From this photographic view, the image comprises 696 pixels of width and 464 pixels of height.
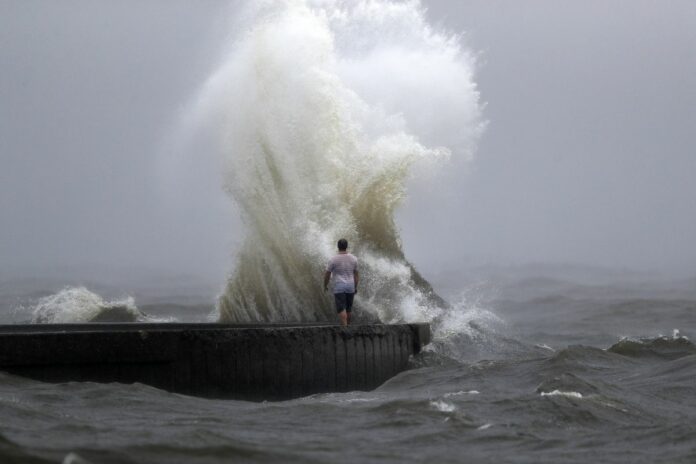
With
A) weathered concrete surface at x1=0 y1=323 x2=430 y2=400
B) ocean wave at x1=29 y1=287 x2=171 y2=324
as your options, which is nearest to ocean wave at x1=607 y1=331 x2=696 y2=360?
weathered concrete surface at x1=0 y1=323 x2=430 y2=400

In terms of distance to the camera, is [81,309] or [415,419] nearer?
[415,419]

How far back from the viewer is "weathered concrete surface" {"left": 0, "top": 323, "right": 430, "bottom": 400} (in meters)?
11.4

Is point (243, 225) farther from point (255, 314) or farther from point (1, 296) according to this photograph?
point (1, 296)

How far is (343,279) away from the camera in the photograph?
14.7m

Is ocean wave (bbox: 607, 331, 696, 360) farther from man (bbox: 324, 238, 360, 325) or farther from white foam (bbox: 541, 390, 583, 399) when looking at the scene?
white foam (bbox: 541, 390, 583, 399)

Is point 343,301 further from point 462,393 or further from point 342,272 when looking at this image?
point 462,393

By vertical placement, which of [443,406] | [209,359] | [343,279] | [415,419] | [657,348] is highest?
[343,279]

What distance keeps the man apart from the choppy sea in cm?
105

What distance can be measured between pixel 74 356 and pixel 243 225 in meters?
7.97

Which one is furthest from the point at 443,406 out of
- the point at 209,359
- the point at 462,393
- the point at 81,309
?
the point at 81,309

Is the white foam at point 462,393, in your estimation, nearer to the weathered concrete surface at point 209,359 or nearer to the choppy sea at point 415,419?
the choppy sea at point 415,419

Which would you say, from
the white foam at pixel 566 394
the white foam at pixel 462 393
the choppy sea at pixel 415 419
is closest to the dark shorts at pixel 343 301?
the choppy sea at pixel 415 419

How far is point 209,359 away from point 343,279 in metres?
3.09

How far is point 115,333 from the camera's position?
37.8 feet
